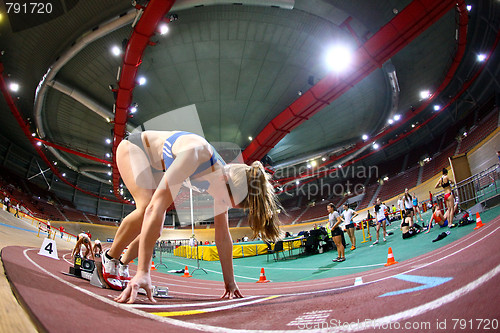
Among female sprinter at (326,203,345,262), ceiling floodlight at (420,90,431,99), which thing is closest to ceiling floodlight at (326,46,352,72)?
female sprinter at (326,203,345,262)

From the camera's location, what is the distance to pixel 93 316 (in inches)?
35.9

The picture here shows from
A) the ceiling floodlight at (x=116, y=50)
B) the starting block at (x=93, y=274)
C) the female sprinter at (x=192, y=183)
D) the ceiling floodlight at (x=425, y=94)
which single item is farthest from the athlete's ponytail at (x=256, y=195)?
the ceiling floodlight at (x=425, y=94)

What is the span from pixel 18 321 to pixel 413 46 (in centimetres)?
1601

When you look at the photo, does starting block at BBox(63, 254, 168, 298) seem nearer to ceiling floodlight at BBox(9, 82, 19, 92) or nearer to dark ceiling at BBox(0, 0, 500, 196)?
dark ceiling at BBox(0, 0, 500, 196)

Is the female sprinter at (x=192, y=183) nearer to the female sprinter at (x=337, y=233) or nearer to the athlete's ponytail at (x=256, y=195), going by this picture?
the athlete's ponytail at (x=256, y=195)

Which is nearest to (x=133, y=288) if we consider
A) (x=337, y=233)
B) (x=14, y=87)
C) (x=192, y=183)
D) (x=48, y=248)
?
(x=192, y=183)

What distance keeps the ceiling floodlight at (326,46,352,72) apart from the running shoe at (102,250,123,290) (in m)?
10.7

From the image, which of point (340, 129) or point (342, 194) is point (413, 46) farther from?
point (342, 194)

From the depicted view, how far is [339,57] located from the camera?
10.7 metres

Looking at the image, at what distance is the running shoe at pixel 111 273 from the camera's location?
210cm

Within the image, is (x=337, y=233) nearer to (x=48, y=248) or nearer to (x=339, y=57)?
(x=48, y=248)

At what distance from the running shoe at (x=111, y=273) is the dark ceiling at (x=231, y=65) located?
29.6 feet

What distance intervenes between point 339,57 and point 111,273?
37.0 ft

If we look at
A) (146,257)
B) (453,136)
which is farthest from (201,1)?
(453,136)
